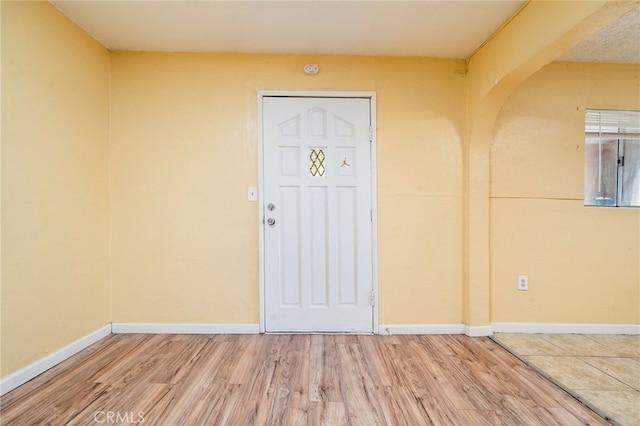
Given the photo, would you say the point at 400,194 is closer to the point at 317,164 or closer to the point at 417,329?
the point at 317,164

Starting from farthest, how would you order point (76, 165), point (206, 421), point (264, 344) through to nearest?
point (264, 344)
point (76, 165)
point (206, 421)

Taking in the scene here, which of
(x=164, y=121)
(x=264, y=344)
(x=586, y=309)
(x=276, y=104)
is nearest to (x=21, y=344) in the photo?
(x=264, y=344)

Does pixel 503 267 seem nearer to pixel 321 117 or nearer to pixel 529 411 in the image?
pixel 529 411

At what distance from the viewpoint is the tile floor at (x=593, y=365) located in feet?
5.16

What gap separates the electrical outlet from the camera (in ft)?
8.20

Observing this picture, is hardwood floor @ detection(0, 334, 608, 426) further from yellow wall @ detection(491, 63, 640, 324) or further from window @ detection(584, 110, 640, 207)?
window @ detection(584, 110, 640, 207)

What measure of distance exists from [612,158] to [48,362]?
463 cm

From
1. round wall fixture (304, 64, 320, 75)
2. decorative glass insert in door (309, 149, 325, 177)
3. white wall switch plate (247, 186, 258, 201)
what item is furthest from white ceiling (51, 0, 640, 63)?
white wall switch plate (247, 186, 258, 201)

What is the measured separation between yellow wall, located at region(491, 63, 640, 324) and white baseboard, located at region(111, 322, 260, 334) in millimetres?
2170

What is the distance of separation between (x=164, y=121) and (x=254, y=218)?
1.12m

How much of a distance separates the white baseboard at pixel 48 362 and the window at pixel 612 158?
4234mm

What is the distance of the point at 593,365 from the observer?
196 cm

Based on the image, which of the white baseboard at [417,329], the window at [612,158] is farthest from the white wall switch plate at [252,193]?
the window at [612,158]

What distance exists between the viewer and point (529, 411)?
152 cm
